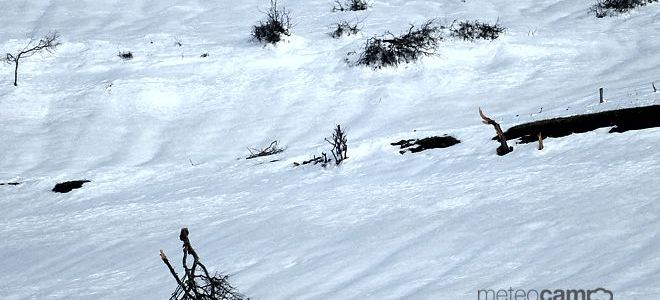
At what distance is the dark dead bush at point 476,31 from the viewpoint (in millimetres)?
11742

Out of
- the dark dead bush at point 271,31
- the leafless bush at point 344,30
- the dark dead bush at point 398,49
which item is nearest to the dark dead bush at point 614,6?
the dark dead bush at point 398,49

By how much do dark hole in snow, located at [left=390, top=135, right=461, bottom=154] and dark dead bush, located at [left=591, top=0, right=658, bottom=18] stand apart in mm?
6624

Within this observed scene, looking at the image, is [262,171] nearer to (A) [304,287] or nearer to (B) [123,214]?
(B) [123,214]

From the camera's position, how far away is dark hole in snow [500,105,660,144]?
588 cm

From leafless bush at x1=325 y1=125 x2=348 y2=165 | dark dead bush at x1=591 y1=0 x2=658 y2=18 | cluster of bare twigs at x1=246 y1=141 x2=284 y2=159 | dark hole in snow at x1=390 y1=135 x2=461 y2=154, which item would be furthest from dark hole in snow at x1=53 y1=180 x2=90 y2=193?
dark dead bush at x1=591 y1=0 x2=658 y2=18

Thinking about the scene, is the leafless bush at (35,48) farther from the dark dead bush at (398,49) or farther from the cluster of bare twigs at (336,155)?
the cluster of bare twigs at (336,155)

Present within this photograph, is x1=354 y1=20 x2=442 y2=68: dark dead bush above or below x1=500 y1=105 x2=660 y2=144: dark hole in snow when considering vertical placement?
above

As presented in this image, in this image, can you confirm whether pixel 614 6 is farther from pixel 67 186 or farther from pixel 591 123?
pixel 67 186

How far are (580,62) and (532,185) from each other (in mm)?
5882

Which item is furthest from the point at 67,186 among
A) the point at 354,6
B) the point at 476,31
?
the point at 354,6

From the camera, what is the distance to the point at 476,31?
11.9m

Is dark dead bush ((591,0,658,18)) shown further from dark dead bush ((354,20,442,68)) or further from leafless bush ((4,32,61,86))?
leafless bush ((4,32,61,86))

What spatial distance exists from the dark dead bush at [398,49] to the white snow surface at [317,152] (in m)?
0.33

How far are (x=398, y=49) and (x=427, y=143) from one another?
450 cm
